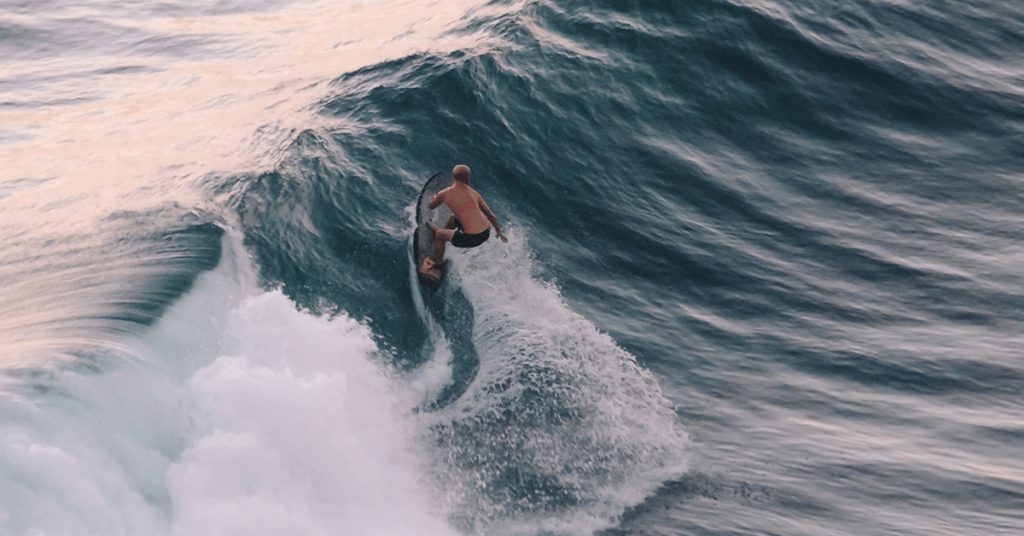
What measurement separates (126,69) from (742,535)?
2176 cm

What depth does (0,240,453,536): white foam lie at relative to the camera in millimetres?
13695

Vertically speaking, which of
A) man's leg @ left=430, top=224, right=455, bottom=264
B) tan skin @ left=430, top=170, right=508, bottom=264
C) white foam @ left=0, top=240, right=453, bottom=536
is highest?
tan skin @ left=430, top=170, right=508, bottom=264

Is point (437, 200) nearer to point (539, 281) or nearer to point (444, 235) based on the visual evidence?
point (444, 235)

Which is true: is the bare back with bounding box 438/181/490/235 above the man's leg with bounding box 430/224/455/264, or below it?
above

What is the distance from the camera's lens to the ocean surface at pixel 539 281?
1543 centimetres

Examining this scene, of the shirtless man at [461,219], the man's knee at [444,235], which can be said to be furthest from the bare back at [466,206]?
the man's knee at [444,235]

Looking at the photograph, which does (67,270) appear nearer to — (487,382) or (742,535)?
(487,382)

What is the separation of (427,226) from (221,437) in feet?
18.8

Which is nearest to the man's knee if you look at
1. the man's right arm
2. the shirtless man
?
the shirtless man

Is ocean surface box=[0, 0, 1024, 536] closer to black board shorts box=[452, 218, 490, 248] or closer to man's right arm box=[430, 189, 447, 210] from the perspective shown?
black board shorts box=[452, 218, 490, 248]

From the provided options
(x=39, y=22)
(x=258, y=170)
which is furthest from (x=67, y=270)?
(x=39, y=22)

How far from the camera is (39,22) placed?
34844 millimetres

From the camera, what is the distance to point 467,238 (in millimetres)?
18719

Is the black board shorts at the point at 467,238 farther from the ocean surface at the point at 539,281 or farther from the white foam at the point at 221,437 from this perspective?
the white foam at the point at 221,437
